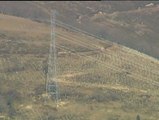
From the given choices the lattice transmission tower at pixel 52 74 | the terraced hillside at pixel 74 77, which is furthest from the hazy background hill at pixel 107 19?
the lattice transmission tower at pixel 52 74

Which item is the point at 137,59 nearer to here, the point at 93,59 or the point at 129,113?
the point at 93,59

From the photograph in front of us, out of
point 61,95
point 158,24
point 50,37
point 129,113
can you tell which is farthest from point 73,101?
point 158,24

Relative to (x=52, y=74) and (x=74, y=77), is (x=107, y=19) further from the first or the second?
(x=52, y=74)

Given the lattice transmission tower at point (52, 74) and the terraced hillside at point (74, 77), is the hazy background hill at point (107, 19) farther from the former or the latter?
the lattice transmission tower at point (52, 74)

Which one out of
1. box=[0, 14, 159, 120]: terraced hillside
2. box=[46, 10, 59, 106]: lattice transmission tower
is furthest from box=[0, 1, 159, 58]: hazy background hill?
box=[46, 10, 59, 106]: lattice transmission tower

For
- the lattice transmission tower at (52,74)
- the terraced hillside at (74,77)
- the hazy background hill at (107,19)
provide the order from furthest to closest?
the hazy background hill at (107,19), the lattice transmission tower at (52,74), the terraced hillside at (74,77)

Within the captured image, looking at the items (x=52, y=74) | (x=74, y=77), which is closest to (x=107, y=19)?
(x=74, y=77)

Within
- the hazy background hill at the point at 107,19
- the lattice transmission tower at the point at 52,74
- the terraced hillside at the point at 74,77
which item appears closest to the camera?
the terraced hillside at the point at 74,77
